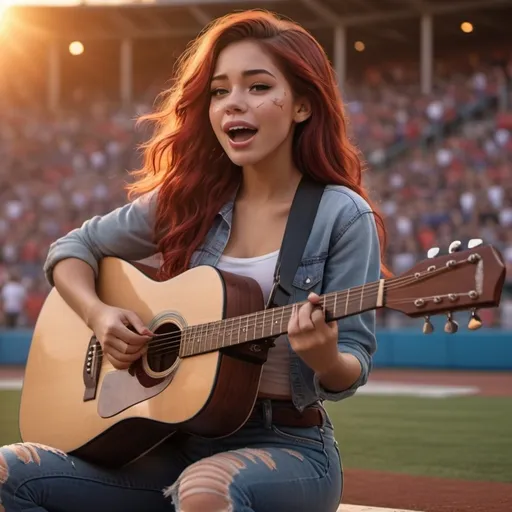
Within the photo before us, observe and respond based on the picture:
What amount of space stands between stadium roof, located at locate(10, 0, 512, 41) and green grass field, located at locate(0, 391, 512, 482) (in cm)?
1656

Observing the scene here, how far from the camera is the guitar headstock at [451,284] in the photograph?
225 centimetres

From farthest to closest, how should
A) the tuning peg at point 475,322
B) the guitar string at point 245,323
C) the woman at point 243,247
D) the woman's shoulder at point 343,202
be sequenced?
the woman's shoulder at point 343,202 < the woman at point 243,247 < the guitar string at point 245,323 < the tuning peg at point 475,322

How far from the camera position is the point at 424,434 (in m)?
7.73

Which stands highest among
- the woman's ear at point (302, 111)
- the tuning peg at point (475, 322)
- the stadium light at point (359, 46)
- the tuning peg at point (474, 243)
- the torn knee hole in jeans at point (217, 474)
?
the stadium light at point (359, 46)

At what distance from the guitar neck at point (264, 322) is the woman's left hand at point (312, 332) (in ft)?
0.09

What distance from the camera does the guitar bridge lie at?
10.4 ft

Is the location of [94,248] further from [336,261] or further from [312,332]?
[312,332]

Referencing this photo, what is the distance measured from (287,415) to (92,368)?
0.76m

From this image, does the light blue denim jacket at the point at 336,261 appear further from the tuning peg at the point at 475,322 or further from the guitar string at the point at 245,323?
the tuning peg at the point at 475,322

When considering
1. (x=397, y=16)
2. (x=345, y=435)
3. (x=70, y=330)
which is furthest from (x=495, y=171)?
(x=70, y=330)

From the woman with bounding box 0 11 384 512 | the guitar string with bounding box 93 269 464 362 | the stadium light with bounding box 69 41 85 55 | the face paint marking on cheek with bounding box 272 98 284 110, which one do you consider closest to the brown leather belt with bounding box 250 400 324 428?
the woman with bounding box 0 11 384 512

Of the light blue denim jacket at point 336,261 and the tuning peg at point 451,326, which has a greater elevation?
the light blue denim jacket at point 336,261

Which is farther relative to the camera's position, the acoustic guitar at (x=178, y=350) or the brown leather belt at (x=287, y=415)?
the brown leather belt at (x=287, y=415)

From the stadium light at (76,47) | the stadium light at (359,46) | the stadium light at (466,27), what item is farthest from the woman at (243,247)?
the stadium light at (76,47)
